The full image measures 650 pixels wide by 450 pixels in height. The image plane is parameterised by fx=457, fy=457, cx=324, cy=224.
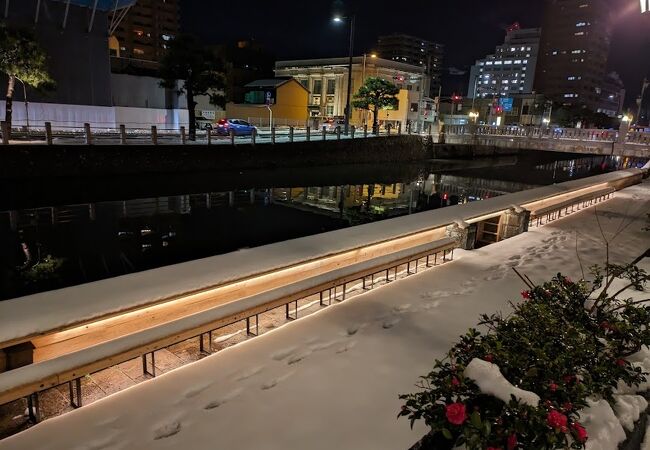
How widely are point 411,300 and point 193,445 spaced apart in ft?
12.3

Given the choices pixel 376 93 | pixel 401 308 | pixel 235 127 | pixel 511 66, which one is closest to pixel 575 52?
pixel 511 66

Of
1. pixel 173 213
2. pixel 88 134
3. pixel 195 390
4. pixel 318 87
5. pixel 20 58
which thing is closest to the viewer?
pixel 195 390

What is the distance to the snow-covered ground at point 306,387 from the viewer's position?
3.39 metres

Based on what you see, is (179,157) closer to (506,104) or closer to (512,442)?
(512,442)

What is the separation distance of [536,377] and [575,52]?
129956 mm

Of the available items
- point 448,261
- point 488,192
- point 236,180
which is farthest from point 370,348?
point 488,192

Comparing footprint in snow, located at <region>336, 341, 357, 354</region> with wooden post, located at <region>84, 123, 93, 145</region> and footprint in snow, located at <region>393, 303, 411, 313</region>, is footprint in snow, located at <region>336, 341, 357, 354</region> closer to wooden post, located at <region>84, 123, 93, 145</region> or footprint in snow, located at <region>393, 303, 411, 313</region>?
footprint in snow, located at <region>393, 303, 411, 313</region>

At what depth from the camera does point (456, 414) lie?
7.29 ft

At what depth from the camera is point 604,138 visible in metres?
35.0

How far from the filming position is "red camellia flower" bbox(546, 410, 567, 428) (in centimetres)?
228

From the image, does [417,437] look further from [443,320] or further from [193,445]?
[443,320]

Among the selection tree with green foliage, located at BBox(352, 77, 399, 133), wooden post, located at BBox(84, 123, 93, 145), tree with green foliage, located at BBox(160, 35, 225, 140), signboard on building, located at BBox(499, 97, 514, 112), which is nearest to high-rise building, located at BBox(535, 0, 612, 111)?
signboard on building, located at BBox(499, 97, 514, 112)

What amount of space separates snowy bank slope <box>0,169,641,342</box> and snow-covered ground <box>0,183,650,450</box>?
84cm

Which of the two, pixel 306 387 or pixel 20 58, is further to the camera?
pixel 20 58
